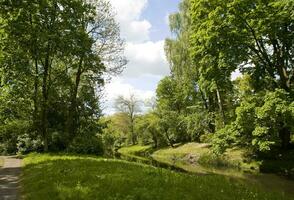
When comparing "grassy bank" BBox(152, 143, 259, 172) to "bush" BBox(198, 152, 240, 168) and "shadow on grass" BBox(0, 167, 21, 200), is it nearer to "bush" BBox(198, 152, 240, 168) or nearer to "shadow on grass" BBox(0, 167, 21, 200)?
"bush" BBox(198, 152, 240, 168)

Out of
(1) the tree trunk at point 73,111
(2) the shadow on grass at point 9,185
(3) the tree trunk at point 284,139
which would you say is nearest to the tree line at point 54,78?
(1) the tree trunk at point 73,111

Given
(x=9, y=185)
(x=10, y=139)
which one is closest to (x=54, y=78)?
(x=10, y=139)

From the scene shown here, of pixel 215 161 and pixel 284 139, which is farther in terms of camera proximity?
pixel 215 161

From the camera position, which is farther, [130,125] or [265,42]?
[130,125]

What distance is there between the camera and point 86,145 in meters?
39.1

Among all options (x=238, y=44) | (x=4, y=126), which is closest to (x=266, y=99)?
(x=238, y=44)

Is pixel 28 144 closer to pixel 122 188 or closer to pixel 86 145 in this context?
pixel 86 145

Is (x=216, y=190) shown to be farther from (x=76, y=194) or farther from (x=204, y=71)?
(x=204, y=71)

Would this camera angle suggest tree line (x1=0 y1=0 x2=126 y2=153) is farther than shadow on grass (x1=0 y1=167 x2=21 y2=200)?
Yes

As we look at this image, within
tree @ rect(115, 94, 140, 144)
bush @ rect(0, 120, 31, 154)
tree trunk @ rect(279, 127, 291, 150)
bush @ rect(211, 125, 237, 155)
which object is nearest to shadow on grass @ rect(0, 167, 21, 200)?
bush @ rect(211, 125, 237, 155)

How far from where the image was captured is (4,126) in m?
40.3

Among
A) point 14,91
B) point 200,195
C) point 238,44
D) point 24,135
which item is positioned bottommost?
point 200,195

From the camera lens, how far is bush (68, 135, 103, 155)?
1512 inches

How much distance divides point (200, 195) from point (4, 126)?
32504 mm
